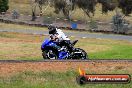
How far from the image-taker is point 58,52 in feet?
73.6

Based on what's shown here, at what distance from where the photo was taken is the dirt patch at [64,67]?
57.8 feet

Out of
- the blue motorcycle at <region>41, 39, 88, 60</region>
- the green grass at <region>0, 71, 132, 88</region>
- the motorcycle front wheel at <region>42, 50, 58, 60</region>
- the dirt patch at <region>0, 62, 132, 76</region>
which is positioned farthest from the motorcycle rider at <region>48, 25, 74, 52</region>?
the green grass at <region>0, 71, 132, 88</region>

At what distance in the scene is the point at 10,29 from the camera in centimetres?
5488

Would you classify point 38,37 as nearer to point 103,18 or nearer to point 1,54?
point 1,54

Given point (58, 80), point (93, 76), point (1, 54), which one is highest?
point (93, 76)

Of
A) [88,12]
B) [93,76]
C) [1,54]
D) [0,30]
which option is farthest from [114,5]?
[93,76]

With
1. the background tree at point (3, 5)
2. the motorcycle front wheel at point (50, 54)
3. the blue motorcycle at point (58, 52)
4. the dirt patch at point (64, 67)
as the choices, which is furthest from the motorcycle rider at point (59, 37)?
the background tree at point (3, 5)

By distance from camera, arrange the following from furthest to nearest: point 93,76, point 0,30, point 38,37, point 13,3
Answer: point 13,3
point 0,30
point 38,37
point 93,76

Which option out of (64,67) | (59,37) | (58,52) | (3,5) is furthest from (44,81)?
(3,5)

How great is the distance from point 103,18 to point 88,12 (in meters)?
4.38

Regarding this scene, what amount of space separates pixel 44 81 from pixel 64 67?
11.4 feet

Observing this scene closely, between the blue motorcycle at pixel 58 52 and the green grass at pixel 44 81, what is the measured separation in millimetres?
5099

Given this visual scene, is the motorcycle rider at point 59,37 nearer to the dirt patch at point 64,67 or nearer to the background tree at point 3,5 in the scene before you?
the dirt patch at point 64,67

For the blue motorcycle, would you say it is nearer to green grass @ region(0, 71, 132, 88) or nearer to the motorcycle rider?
the motorcycle rider
